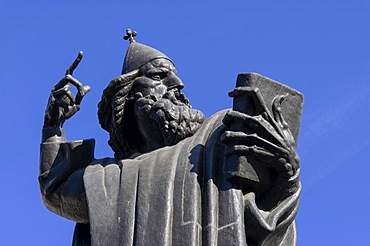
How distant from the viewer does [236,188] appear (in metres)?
11.0

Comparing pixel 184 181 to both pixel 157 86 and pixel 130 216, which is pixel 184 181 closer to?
pixel 130 216

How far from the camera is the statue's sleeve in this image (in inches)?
460

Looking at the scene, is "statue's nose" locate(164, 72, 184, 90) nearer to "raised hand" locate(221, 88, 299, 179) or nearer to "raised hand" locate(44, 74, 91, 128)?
"raised hand" locate(44, 74, 91, 128)

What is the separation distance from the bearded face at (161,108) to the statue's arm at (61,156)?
536 millimetres

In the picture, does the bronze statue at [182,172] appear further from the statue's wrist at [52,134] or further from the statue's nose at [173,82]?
the statue's wrist at [52,134]

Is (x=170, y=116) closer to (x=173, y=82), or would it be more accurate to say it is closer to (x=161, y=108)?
(x=161, y=108)

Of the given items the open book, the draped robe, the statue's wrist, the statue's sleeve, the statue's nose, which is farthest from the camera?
the statue's wrist

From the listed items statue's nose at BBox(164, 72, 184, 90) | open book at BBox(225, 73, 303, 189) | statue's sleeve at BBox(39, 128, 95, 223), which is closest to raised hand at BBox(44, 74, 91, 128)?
statue's sleeve at BBox(39, 128, 95, 223)

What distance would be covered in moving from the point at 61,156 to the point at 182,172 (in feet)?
4.83

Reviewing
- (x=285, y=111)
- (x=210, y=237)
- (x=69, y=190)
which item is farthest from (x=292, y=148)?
(x=69, y=190)

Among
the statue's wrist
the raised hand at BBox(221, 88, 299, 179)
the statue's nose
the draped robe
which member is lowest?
the draped robe

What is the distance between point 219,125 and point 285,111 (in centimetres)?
74

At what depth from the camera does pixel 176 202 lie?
11.0m

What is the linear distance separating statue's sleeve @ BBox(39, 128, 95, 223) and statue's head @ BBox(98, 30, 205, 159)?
1.00 ft
